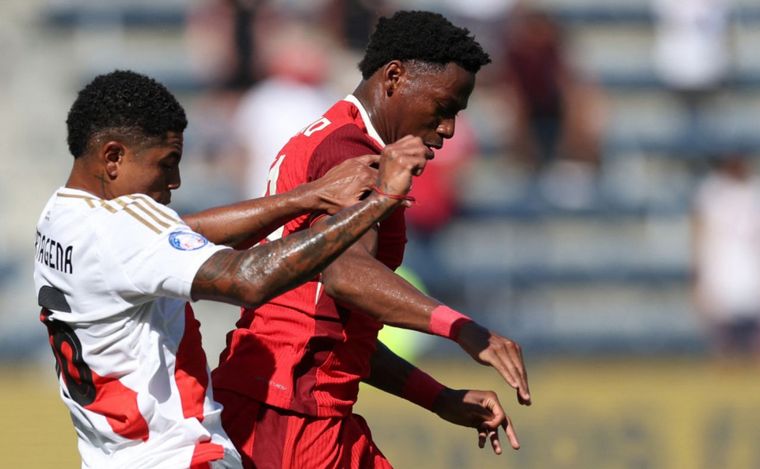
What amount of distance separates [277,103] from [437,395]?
6.30 meters

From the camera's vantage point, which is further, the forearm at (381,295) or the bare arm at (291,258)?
the forearm at (381,295)

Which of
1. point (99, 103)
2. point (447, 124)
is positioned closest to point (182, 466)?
point (99, 103)

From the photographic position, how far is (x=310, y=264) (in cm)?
358

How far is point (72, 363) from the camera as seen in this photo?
12.7 ft

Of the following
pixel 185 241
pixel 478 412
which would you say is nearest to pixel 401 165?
pixel 185 241

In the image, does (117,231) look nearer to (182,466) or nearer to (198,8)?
(182,466)

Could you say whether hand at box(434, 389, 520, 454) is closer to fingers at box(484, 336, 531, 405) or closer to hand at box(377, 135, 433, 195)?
fingers at box(484, 336, 531, 405)

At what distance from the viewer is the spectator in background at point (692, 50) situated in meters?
12.7

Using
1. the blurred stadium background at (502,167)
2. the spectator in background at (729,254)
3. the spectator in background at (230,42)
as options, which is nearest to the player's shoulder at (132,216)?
the blurred stadium background at (502,167)

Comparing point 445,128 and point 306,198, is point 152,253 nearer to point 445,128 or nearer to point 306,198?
point 306,198

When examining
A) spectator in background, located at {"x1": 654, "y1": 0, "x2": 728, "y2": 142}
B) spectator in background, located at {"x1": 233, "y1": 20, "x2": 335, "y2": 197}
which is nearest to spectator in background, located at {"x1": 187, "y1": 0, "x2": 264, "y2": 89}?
spectator in background, located at {"x1": 233, "y1": 20, "x2": 335, "y2": 197}

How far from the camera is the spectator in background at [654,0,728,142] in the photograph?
41.6 ft

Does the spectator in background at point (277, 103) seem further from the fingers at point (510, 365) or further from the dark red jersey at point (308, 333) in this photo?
the fingers at point (510, 365)

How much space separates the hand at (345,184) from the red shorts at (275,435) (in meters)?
0.72
